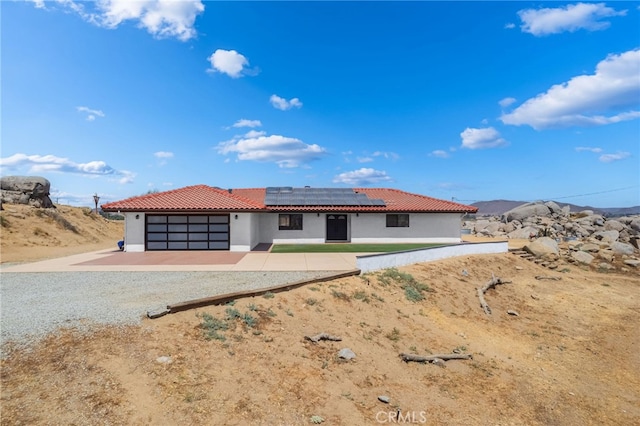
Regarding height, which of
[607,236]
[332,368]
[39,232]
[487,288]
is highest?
[39,232]

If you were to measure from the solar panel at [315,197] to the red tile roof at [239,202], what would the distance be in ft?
1.90

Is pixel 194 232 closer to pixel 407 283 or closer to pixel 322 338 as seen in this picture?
pixel 407 283

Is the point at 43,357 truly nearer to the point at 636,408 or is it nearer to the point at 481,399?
the point at 481,399

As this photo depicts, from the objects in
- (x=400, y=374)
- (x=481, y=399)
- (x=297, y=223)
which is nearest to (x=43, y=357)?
(x=400, y=374)

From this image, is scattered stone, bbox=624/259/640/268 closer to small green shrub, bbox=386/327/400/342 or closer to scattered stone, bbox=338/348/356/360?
small green shrub, bbox=386/327/400/342

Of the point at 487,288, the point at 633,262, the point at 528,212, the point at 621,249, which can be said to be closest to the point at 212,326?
the point at 487,288

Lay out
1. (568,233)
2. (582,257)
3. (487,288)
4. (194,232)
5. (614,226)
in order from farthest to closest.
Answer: (614,226)
(568,233)
(582,257)
(194,232)
(487,288)

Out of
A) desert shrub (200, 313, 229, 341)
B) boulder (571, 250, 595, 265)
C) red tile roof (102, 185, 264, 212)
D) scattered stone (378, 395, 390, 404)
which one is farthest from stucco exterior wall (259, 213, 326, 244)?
boulder (571, 250, 595, 265)

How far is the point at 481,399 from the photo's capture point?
768 cm

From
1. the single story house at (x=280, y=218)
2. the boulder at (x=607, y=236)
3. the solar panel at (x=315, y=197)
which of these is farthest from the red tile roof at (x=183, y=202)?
the boulder at (x=607, y=236)

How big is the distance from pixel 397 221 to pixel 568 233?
25.1 meters

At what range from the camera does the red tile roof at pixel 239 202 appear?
66.2 feet

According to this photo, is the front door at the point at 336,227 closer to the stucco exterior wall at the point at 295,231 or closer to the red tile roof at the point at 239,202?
the stucco exterior wall at the point at 295,231

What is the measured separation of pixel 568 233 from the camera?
37281 mm
